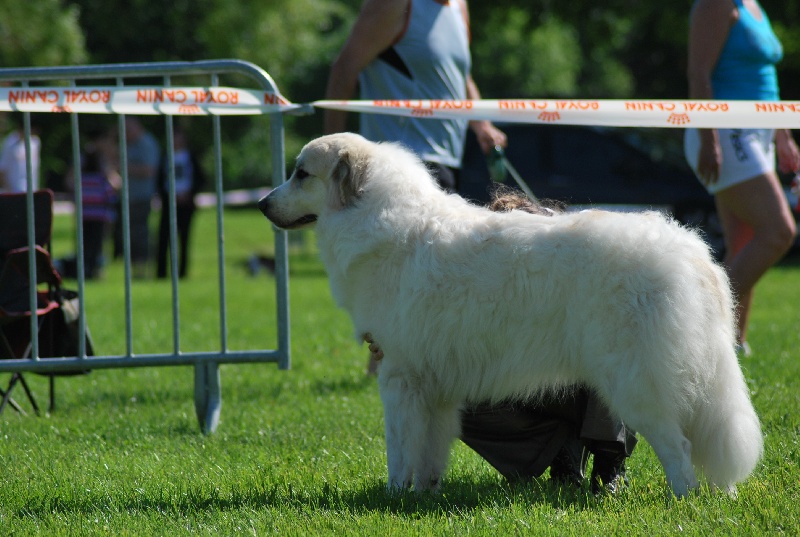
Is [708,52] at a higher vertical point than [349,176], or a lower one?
higher

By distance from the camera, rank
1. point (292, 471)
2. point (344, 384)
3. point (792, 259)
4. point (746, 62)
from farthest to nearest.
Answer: point (792, 259) → point (344, 384) → point (746, 62) → point (292, 471)

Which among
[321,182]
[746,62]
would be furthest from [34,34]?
[321,182]

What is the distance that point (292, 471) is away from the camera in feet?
13.9

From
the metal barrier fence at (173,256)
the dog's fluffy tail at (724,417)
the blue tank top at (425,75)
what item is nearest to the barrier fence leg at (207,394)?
the metal barrier fence at (173,256)

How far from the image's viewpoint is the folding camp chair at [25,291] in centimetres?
549

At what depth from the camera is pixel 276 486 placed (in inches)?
160

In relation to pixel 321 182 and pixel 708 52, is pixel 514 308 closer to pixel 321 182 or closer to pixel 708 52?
pixel 321 182

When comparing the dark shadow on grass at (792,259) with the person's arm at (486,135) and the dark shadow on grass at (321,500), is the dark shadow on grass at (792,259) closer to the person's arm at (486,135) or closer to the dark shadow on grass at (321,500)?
the person's arm at (486,135)

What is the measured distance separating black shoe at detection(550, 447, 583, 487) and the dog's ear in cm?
150

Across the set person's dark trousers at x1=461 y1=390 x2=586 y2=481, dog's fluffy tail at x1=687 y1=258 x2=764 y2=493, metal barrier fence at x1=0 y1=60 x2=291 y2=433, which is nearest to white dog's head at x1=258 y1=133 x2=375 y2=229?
metal barrier fence at x1=0 y1=60 x2=291 y2=433

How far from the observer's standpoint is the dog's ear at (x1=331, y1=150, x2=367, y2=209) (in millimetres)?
3873

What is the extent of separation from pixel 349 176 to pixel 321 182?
16cm

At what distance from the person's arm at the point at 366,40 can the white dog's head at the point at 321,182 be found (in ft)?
4.71

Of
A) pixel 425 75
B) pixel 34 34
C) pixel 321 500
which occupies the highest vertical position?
pixel 34 34
